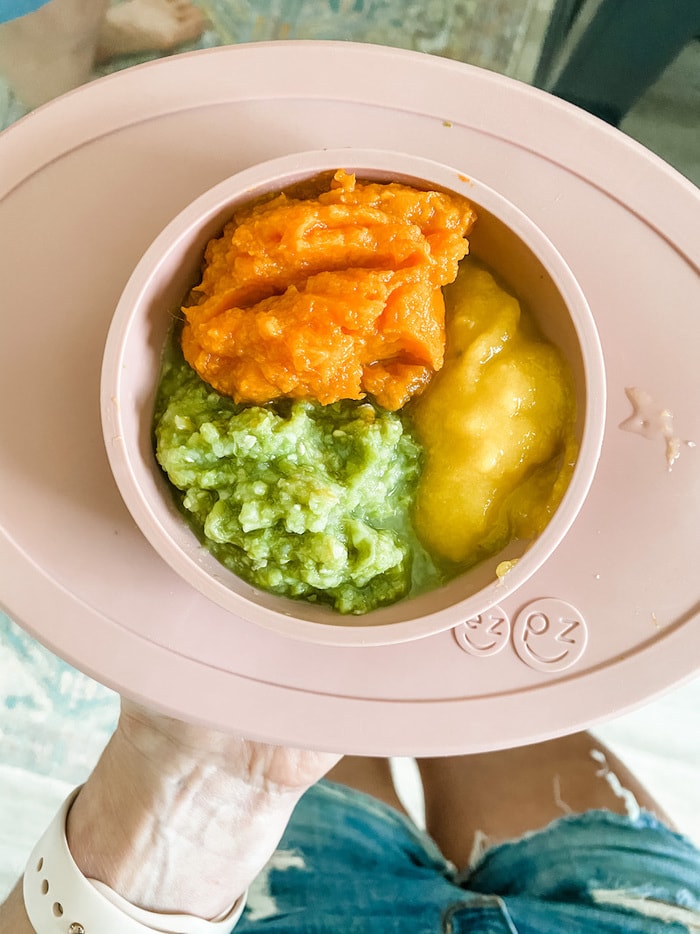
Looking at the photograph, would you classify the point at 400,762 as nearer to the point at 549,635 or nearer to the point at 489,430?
the point at 549,635

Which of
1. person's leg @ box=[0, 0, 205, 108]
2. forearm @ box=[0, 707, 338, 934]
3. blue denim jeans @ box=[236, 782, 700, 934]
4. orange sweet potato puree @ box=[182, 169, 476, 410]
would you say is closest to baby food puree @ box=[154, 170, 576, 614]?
orange sweet potato puree @ box=[182, 169, 476, 410]

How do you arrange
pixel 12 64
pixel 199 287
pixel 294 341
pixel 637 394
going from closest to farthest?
pixel 294 341
pixel 199 287
pixel 637 394
pixel 12 64

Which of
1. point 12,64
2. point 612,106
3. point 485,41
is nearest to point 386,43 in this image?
point 485,41

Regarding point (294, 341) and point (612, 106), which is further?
point (612, 106)

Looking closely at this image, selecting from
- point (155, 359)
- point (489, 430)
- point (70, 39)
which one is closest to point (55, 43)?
point (70, 39)

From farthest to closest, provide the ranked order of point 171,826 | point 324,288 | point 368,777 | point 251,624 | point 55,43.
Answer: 1. point 368,777
2. point 55,43
3. point 171,826
4. point 251,624
5. point 324,288

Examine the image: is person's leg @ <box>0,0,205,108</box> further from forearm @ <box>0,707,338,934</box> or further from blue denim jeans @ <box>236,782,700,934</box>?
blue denim jeans @ <box>236,782,700,934</box>

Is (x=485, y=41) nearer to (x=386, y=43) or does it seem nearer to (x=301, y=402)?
(x=386, y=43)
